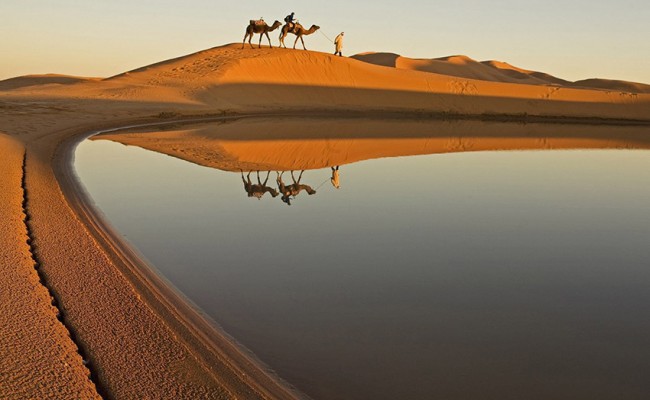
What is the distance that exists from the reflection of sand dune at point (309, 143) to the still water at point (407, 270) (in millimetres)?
1087

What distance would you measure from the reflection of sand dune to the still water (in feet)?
3.57

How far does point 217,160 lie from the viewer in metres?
13.9

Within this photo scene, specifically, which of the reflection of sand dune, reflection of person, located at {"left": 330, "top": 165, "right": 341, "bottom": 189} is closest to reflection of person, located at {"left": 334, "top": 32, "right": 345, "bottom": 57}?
the reflection of sand dune

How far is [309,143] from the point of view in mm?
18422

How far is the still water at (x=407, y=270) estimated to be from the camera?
392cm

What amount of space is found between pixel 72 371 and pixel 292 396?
1.25 m

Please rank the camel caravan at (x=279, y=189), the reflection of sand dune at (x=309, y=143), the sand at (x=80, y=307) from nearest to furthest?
1. the sand at (x=80, y=307)
2. the camel caravan at (x=279, y=189)
3. the reflection of sand dune at (x=309, y=143)

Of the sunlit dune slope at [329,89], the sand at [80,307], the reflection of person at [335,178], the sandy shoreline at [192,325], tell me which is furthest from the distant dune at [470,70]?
the sandy shoreline at [192,325]

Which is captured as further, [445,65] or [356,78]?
[445,65]

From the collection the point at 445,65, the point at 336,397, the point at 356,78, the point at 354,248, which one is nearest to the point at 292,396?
the point at 336,397

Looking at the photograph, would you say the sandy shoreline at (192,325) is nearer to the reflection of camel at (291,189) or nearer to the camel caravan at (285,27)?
the reflection of camel at (291,189)

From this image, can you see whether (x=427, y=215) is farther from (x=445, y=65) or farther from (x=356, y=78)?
(x=445, y=65)

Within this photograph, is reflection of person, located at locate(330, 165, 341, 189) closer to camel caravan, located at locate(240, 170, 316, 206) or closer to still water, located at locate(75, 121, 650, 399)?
still water, located at locate(75, 121, 650, 399)

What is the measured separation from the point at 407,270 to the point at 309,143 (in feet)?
41.7
